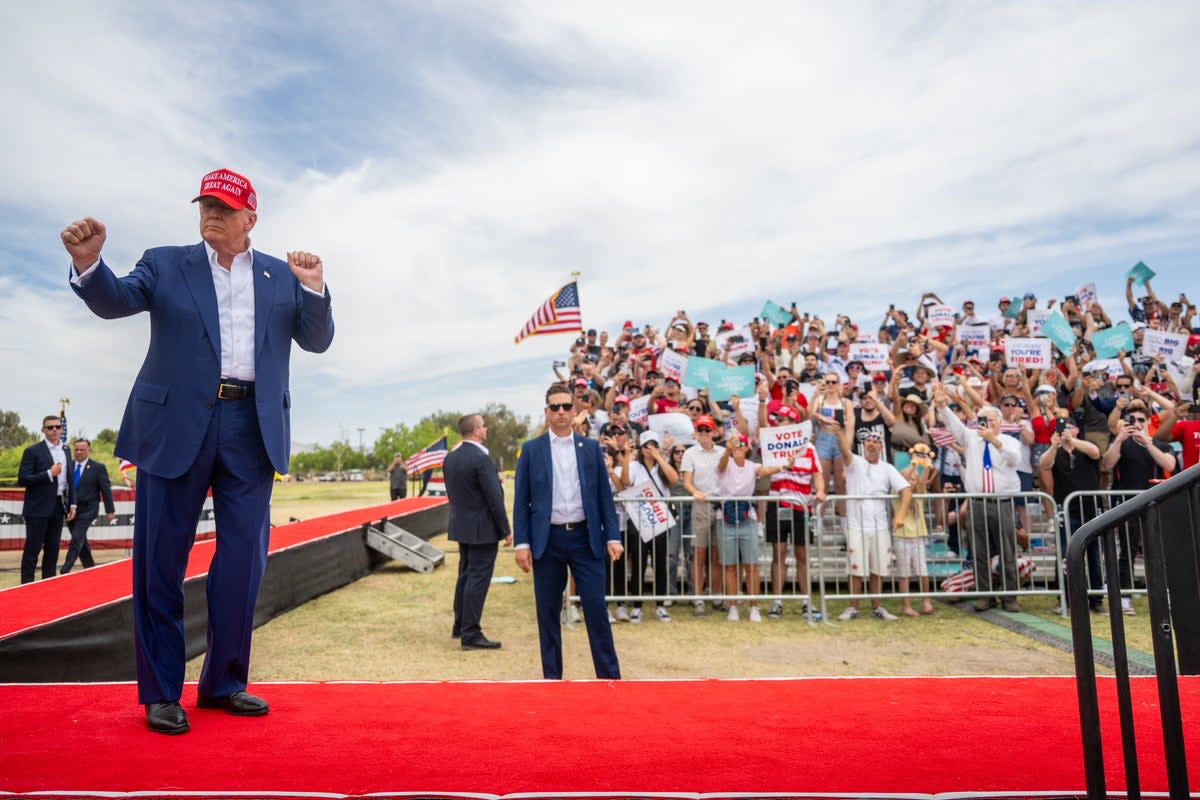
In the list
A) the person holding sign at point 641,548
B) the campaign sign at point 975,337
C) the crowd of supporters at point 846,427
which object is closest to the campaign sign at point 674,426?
the crowd of supporters at point 846,427

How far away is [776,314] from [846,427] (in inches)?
381

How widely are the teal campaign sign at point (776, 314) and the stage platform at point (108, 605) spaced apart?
1154cm

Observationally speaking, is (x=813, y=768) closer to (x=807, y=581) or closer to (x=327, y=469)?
(x=807, y=581)

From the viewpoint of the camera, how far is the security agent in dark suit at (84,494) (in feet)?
39.7

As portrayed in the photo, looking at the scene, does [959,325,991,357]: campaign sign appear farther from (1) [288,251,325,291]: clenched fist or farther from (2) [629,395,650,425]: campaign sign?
(1) [288,251,325,291]: clenched fist

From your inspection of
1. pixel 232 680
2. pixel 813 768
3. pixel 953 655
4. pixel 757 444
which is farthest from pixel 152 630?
pixel 757 444

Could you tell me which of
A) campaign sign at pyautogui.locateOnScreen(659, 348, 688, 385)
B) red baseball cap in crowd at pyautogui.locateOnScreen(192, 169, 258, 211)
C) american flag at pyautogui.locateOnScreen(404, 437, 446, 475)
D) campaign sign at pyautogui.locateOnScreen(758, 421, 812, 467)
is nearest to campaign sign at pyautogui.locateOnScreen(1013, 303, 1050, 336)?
campaign sign at pyautogui.locateOnScreen(659, 348, 688, 385)

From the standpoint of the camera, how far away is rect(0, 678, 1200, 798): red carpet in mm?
2551

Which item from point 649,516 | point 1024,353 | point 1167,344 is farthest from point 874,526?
point 1167,344

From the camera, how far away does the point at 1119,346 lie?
1397 cm

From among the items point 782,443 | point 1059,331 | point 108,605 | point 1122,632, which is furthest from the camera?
point 1059,331

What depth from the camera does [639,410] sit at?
12.5 meters

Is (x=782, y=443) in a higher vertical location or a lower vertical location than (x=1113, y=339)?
lower

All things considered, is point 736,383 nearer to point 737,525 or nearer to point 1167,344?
point 737,525
